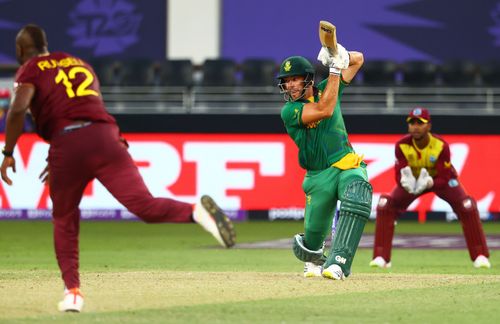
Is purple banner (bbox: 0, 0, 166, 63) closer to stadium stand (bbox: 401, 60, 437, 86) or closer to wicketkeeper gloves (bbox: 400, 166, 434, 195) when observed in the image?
stadium stand (bbox: 401, 60, 437, 86)

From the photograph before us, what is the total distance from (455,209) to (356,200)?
4.37 m

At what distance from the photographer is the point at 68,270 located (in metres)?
9.02

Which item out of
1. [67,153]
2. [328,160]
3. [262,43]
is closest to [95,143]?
[67,153]

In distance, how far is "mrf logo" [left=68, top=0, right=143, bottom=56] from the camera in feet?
91.0

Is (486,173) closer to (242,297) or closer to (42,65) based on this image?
(242,297)

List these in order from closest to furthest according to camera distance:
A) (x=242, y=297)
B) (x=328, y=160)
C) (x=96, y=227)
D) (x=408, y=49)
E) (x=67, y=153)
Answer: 1. (x=67, y=153)
2. (x=242, y=297)
3. (x=328, y=160)
4. (x=96, y=227)
5. (x=408, y=49)

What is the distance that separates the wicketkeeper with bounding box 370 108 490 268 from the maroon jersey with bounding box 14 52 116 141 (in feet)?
21.3

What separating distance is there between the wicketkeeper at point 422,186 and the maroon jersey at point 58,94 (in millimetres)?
6491

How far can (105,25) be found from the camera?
27797 mm

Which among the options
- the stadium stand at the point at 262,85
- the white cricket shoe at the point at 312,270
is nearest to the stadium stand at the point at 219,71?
the stadium stand at the point at 262,85

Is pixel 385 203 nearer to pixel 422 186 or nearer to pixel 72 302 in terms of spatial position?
pixel 422 186

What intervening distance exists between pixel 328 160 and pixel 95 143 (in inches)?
118

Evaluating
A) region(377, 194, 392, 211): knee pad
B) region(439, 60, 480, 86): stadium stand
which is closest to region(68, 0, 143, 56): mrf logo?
region(439, 60, 480, 86): stadium stand

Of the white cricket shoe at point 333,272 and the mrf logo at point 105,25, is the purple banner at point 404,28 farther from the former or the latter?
the white cricket shoe at point 333,272
